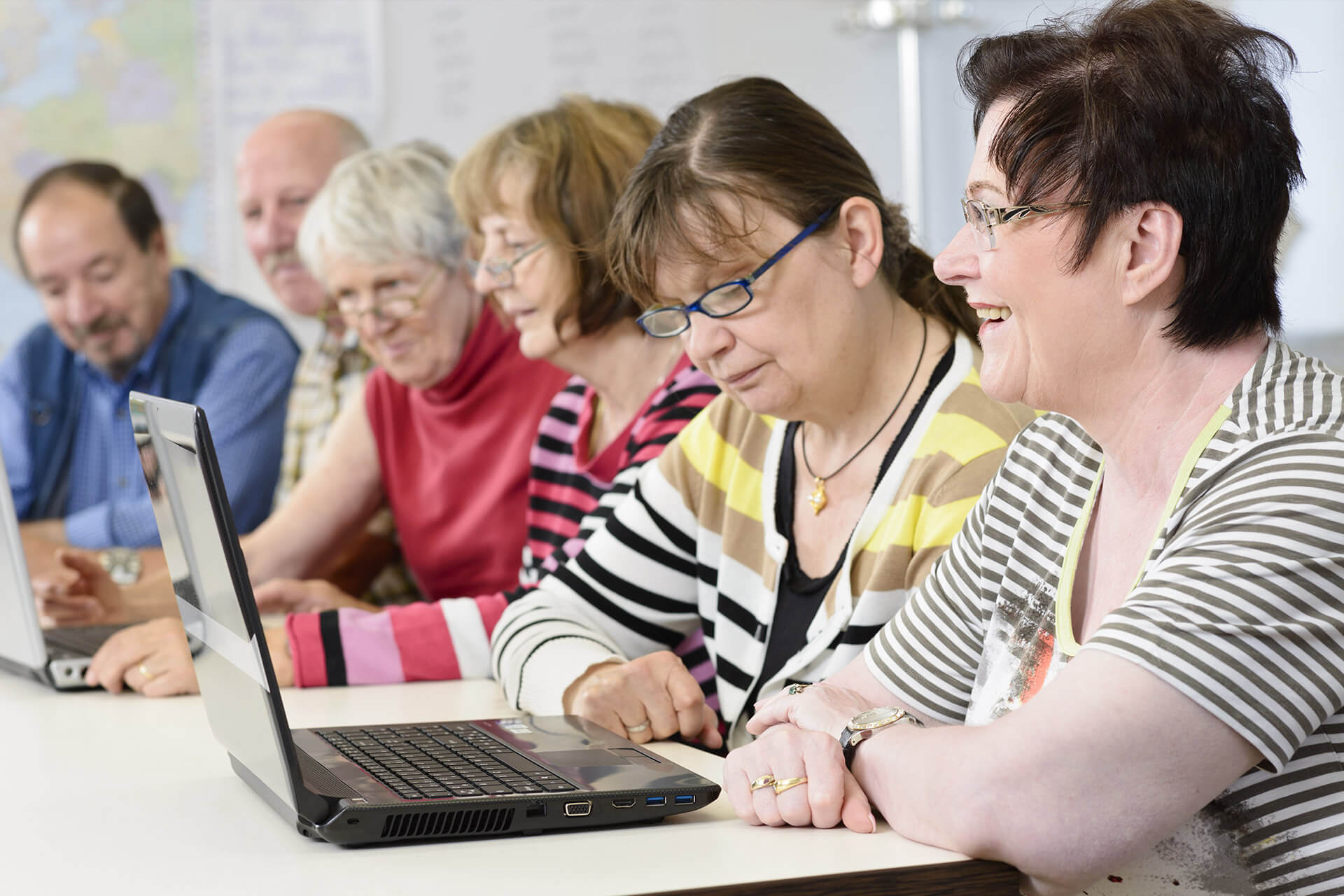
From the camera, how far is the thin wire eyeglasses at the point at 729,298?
52.6 inches

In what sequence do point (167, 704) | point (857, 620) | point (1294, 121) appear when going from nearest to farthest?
point (1294, 121) < point (857, 620) < point (167, 704)

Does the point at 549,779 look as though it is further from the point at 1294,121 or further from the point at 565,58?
the point at 565,58

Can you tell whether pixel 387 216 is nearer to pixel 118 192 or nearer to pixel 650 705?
pixel 650 705

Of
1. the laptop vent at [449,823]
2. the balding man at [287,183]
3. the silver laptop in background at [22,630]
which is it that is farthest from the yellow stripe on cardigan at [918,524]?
the balding man at [287,183]

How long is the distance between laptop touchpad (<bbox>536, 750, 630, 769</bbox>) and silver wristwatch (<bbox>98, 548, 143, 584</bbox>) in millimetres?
1295

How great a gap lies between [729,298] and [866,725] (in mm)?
553

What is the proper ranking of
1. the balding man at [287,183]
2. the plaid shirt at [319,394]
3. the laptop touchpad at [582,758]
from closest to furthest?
the laptop touchpad at [582,758] → the plaid shirt at [319,394] → the balding man at [287,183]

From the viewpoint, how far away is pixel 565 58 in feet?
11.8

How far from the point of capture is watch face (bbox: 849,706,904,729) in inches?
36.3

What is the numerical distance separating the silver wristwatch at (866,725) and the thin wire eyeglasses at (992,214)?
33 cm

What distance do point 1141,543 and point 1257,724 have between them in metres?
0.18

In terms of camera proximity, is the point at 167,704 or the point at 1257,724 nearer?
the point at 1257,724

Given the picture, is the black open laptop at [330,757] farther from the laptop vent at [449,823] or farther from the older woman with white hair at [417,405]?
the older woman with white hair at [417,405]

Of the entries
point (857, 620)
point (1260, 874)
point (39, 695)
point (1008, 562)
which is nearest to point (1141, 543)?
point (1008, 562)
